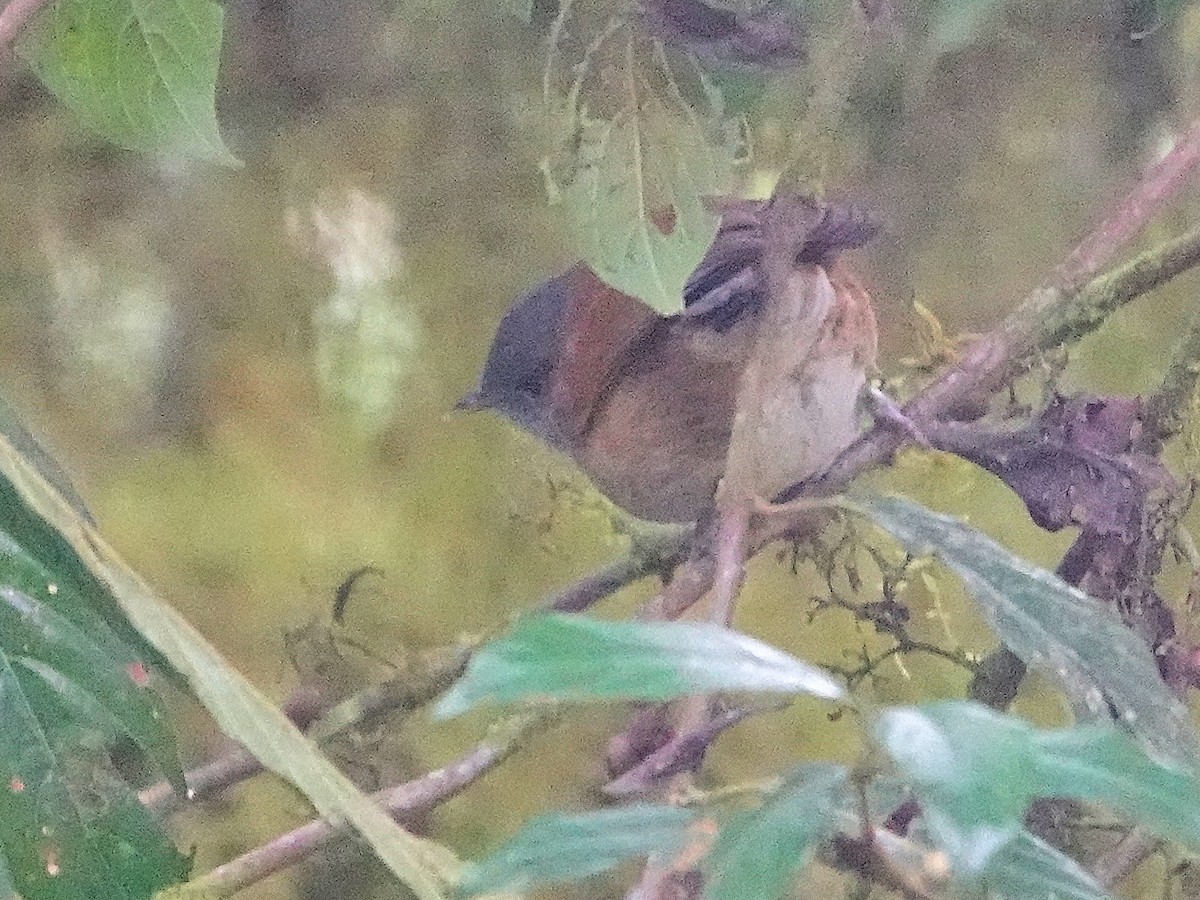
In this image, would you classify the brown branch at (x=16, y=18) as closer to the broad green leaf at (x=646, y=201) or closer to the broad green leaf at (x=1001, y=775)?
the broad green leaf at (x=646, y=201)

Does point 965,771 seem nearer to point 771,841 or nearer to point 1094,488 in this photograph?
point 771,841

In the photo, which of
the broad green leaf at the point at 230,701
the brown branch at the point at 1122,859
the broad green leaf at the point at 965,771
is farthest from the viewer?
the brown branch at the point at 1122,859

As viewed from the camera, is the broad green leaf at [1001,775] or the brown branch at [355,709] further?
the brown branch at [355,709]

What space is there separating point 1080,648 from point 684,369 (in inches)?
7.2

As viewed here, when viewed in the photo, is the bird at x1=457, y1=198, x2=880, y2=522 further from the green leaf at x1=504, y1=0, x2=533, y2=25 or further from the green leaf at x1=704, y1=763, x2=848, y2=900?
the green leaf at x1=704, y1=763, x2=848, y2=900

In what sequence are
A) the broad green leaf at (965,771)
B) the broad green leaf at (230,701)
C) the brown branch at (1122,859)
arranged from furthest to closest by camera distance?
the brown branch at (1122,859) < the broad green leaf at (230,701) < the broad green leaf at (965,771)

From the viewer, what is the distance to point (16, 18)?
1.34ft

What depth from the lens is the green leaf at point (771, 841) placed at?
22 cm

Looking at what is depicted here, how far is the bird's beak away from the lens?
0.50 metres

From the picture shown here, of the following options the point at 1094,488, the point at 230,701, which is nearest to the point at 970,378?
the point at 1094,488

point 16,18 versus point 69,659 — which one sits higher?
point 16,18

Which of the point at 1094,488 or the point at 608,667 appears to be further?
the point at 1094,488

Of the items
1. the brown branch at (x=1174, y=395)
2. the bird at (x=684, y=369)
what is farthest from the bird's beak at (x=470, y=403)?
the brown branch at (x=1174, y=395)

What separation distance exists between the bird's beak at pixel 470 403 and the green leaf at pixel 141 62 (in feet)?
0.42
